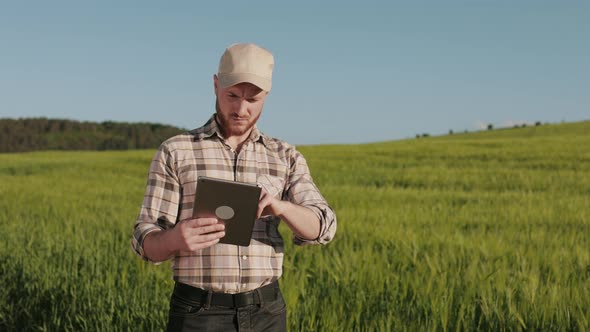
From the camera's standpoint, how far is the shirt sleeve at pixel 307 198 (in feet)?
7.60

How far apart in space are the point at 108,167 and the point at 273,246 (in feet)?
86.9

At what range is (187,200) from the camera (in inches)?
91.2

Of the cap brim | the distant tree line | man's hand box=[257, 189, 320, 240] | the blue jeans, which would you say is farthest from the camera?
the distant tree line

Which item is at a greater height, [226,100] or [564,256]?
[226,100]

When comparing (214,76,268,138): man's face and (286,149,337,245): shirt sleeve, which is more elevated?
(214,76,268,138): man's face

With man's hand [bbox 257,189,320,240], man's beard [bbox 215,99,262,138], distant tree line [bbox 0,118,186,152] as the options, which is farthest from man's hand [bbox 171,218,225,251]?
distant tree line [bbox 0,118,186,152]

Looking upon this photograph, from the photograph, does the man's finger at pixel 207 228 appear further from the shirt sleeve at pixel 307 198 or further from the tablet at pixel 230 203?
the shirt sleeve at pixel 307 198

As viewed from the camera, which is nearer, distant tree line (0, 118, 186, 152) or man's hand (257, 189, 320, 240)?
man's hand (257, 189, 320, 240)

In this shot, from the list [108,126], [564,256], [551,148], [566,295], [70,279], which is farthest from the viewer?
[108,126]

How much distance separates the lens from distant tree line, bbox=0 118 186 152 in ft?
311

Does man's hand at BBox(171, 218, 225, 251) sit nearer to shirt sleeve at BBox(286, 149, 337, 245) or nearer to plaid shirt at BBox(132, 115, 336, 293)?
plaid shirt at BBox(132, 115, 336, 293)

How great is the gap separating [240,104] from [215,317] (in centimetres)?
76

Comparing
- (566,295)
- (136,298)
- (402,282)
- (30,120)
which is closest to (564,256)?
(566,295)

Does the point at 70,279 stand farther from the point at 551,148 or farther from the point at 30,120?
the point at 30,120
